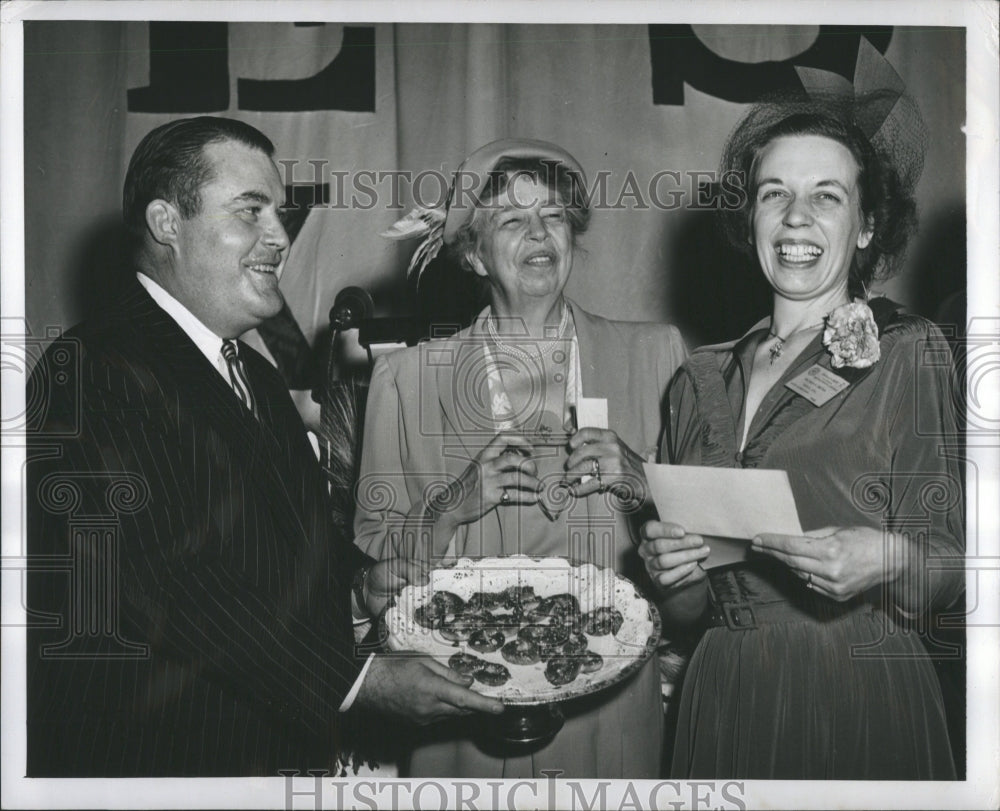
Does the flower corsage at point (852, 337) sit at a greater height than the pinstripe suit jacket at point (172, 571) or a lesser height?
greater

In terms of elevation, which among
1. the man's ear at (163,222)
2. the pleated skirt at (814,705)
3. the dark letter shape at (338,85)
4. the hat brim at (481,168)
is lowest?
the pleated skirt at (814,705)

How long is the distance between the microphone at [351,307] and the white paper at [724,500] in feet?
2.82

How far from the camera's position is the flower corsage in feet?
9.17

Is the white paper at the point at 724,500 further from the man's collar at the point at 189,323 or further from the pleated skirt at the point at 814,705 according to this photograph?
the man's collar at the point at 189,323

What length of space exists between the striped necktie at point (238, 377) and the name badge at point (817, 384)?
1391 mm

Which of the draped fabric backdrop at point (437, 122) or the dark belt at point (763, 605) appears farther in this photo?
the draped fabric backdrop at point (437, 122)

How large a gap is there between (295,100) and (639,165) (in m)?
0.95

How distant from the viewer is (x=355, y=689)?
2.85 metres

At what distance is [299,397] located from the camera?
2.91 meters

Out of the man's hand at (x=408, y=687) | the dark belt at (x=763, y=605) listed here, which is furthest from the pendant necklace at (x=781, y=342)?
the man's hand at (x=408, y=687)

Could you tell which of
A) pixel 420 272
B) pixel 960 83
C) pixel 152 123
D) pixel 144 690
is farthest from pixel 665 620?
pixel 152 123

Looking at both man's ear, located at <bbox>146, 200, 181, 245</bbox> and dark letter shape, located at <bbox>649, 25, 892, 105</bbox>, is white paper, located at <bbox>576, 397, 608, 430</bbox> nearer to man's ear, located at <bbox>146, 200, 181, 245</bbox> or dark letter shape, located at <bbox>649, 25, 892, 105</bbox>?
dark letter shape, located at <bbox>649, 25, 892, 105</bbox>

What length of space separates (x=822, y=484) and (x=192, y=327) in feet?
5.45

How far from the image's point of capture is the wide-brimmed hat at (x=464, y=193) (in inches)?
114
